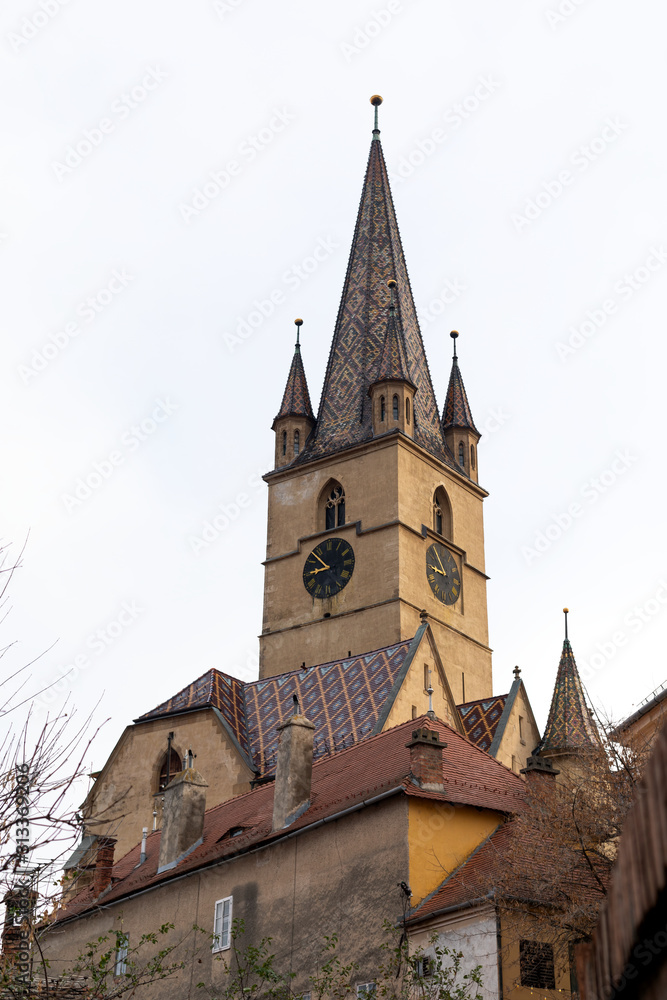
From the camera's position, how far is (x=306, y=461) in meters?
51.3

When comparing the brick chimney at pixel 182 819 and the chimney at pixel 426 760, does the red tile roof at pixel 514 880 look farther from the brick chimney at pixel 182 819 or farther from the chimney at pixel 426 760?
the brick chimney at pixel 182 819

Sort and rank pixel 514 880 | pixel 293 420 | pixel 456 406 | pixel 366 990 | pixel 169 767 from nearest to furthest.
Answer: pixel 514 880, pixel 366 990, pixel 169 767, pixel 293 420, pixel 456 406

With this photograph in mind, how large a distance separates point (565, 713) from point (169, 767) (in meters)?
11.3

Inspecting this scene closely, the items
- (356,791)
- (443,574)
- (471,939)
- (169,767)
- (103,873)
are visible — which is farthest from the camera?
(443,574)

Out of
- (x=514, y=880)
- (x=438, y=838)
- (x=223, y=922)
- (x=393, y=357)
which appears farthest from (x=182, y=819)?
(x=393, y=357)

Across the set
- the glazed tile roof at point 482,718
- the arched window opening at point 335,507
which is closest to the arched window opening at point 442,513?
the arched window opening at point 335,507

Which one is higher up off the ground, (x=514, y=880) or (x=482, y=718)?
(x=482, y=718)

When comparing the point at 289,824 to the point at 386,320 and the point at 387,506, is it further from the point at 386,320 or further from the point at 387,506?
the point at 386,320

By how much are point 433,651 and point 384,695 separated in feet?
9.84

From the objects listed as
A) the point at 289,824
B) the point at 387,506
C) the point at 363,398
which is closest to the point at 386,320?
the point at 363,398

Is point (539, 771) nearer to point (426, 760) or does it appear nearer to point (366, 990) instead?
point (426, 760)

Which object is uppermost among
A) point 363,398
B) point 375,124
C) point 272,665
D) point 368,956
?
point 375,124

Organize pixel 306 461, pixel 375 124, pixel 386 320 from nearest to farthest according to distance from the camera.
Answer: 1. pixel 306 461
2. pixel 386 320
3. pixel 375 124

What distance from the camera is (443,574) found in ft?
160
